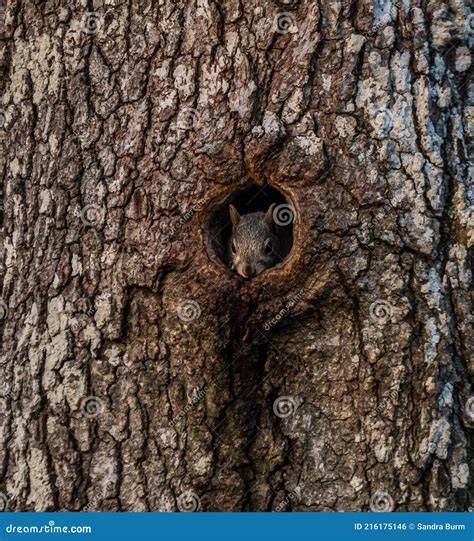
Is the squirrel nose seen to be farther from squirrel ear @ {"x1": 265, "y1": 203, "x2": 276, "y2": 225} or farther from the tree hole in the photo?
squirrel ear @ {"x1": 265, "y1": 203, "x2": 276, "y2": 225}

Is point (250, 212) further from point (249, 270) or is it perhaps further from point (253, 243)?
point (249, 270)

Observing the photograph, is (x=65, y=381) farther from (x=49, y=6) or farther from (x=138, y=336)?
(x=49, y=6)

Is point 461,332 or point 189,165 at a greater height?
point 189,165

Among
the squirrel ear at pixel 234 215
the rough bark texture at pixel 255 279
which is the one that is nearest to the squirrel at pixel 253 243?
the squirrel ear at pixel 234 215

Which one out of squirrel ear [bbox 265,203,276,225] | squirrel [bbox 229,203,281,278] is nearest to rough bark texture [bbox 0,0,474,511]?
squirrel [bbox 229,203,281,278]

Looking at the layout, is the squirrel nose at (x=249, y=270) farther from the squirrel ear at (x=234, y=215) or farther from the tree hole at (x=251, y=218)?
the squirrel ear at (x=234, y=215)

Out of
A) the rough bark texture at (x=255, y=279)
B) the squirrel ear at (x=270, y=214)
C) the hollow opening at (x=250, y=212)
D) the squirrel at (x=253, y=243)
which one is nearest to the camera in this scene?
the rough bark texture at (x=255, y=279)

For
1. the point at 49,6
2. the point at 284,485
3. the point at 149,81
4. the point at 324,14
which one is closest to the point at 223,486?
the point at 284,485

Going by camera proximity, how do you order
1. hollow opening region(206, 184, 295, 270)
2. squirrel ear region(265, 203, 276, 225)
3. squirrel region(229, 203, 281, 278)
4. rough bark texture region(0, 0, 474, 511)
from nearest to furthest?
rough bark texture region(0, 0, 474, 511)
hollow opening region(206, 184, 295, 270)
squirrel region(229, 203, 281, 278)
squirrel ear region(265, 203, 276, 225)
